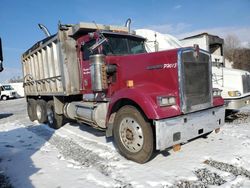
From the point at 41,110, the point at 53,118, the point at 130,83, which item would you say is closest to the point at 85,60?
the point at 130,83

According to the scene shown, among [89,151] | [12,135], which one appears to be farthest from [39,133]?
[89,151]

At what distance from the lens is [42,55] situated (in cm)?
868

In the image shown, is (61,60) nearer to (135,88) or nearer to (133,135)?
(135,88)

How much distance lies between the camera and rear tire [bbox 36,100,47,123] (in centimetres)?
962

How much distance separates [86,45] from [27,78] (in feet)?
17.5

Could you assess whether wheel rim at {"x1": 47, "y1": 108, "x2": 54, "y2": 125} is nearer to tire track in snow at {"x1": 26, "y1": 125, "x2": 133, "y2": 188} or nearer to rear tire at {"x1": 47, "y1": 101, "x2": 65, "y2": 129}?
rear tire at {"x1": 47, "y1": 101, "x2": 65, "y2": 129}

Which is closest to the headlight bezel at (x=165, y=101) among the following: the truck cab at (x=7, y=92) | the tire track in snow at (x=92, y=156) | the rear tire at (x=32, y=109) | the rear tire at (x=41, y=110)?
the tire track in snow at (x=92, y=156)

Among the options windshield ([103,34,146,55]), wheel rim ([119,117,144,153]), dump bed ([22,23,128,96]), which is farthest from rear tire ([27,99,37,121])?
wheel rim ([119,117,144,153])

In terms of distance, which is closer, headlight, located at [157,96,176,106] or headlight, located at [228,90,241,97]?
headlight, located at [157,96,176,106]

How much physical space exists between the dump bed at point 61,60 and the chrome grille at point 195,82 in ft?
9.31

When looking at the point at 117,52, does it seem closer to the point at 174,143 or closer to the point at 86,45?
the point at 86,45

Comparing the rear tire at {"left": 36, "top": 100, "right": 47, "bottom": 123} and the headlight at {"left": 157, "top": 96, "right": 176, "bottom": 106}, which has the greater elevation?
the headlight at {"left": 157, "top": 96, "right": 176, "bottom": 106}

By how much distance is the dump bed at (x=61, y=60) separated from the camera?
7.01m

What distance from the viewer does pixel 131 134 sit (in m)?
4.77
